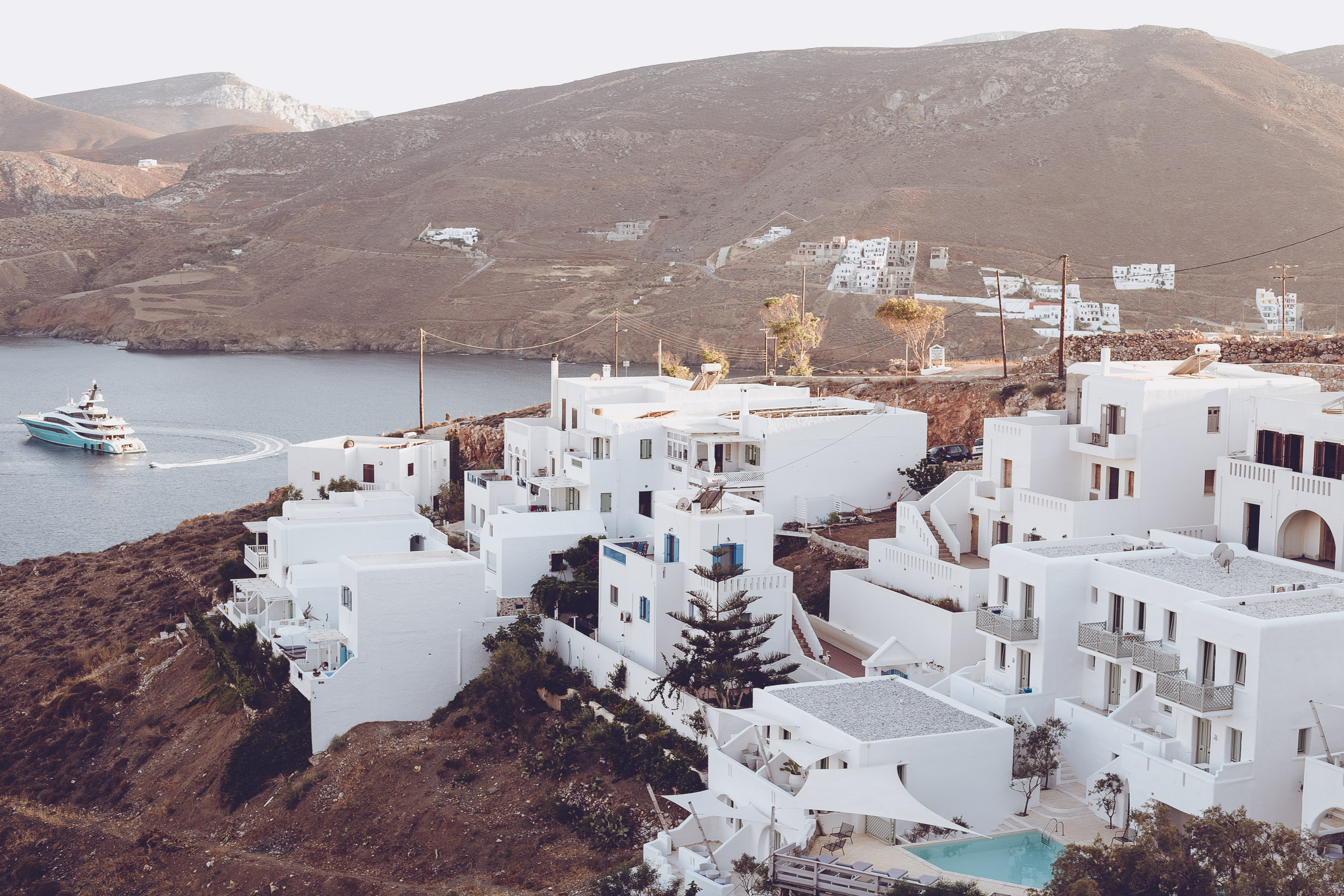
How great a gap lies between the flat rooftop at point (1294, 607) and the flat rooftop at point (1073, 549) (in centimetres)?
380

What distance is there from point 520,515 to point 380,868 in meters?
10.7

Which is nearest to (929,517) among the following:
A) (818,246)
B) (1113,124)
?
(818,246)

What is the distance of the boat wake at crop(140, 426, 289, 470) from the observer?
78375 millimetres

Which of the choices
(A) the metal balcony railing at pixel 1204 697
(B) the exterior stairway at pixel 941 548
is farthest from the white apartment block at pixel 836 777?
(B) the exterior stairway at pixel 941 548

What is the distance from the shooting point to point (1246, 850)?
15.7 meters

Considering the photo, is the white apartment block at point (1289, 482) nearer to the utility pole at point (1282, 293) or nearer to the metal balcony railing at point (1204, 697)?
the metal balcony railing at point (1204, 697)

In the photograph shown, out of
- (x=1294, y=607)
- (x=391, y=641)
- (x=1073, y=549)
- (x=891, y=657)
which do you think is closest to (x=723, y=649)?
(x=891, y=657)

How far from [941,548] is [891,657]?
470 cm

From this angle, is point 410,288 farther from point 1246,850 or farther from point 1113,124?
point 1246,850

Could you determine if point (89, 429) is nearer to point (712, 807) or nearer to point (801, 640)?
point (801, 640)

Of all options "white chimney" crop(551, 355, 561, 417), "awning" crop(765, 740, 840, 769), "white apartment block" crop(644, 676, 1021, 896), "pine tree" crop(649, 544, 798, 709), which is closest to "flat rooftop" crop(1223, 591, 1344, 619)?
"white apartment block" crop(644, 676, 1021, 896)

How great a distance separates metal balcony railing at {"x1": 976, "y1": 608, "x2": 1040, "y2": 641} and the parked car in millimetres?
17202

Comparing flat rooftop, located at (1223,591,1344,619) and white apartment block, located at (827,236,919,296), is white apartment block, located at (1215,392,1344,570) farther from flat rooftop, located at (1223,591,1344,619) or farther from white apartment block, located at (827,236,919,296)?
white apartment block, located at (827,236,919,296)

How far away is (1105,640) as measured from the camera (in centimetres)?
2138
